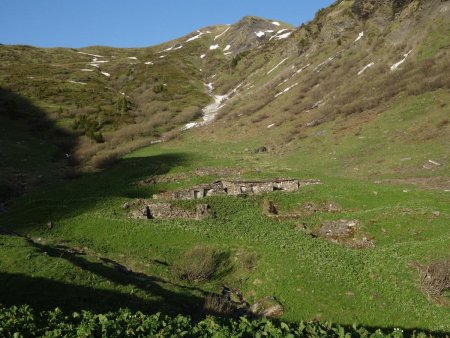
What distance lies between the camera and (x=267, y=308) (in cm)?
2286

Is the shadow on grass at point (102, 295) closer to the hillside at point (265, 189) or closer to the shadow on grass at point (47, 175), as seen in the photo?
the hillside at point (265, 189)

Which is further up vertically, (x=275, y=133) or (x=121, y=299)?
(x=275, y=133)

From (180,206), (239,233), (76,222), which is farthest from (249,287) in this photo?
(76,222)

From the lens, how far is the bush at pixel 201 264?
2670 cm

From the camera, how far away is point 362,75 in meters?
75.6

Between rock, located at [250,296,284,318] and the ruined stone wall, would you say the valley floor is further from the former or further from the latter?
the ruined stone wall

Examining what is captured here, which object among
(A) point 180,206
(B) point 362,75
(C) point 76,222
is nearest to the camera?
(C) point 76,222

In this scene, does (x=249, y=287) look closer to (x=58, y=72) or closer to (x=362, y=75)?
(x=362, y=75)

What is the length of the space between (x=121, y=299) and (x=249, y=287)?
8.76 meters

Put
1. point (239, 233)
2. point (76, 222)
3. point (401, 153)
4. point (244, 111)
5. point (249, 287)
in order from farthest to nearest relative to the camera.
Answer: point (244, 111) < point (401, 153) < point (76, 222) < point (239, 233) < point (249, 287)

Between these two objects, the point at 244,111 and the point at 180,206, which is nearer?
the point at 180,206

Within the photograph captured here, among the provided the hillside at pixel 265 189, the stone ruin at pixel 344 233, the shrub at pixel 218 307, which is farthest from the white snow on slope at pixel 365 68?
the shrub at pixel 218 307

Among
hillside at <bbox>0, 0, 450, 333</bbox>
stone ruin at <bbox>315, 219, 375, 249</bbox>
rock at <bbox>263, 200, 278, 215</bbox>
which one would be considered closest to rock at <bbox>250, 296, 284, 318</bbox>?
hillside at <bbox>0, 0, 450, 333</bbox>

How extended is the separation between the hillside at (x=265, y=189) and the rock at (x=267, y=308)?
0.29 metres
